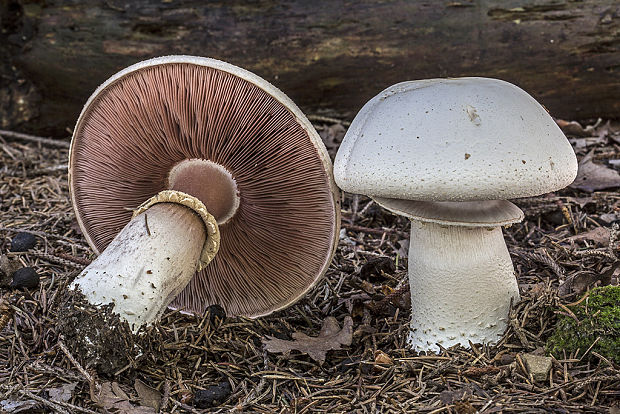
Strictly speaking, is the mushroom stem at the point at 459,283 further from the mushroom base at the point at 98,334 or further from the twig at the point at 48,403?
the twig at the point at 48,403

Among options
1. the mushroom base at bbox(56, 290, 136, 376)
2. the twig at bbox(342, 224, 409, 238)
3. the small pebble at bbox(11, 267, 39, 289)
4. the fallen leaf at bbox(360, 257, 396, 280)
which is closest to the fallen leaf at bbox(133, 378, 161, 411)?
the mushroom base at bbox(56, 290, 136, 376)

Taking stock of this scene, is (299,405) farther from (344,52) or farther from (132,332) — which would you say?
(344,52)

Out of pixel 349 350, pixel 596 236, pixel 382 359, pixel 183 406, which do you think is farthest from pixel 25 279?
pixel 596 236

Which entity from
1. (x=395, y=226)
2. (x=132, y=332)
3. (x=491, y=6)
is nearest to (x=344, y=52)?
(x=491, y=6)

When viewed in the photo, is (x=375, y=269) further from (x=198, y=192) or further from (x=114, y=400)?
(x=114, y=400)

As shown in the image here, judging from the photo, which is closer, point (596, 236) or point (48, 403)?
point (48, 403)

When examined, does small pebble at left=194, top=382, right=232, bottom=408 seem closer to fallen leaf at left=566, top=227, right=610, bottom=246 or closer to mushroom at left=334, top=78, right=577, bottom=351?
mushroom at left=334, top=78, right=577, bottom=351

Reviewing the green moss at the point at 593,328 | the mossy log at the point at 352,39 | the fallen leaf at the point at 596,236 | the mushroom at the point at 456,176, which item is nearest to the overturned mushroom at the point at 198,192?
the mushroom at the point at 456,176

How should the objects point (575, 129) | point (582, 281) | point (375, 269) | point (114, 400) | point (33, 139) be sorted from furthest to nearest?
point (33, 139) → point (575, 129) → point (375, 269) → point (582, 281) → point (114, 400)
